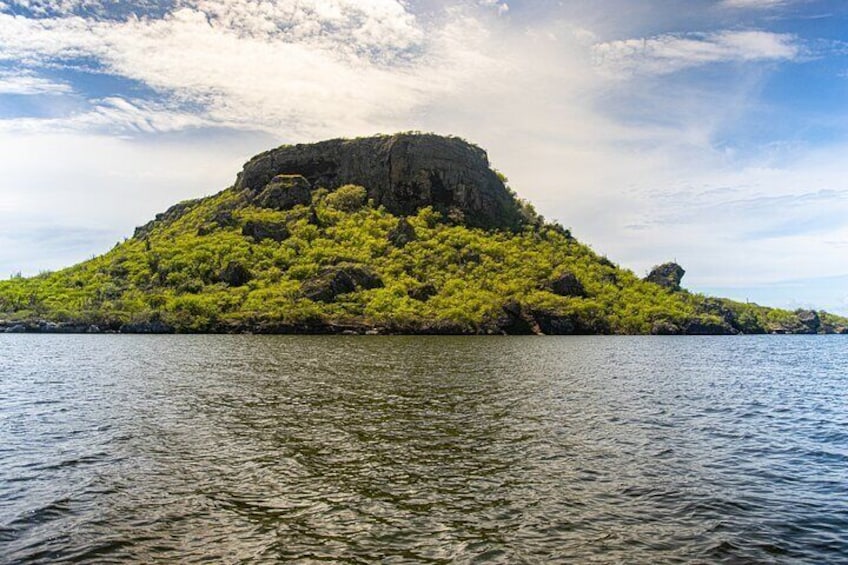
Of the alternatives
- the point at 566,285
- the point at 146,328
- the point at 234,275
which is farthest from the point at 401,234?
the point at 146,328

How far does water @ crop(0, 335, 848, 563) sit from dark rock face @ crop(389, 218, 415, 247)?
471ft

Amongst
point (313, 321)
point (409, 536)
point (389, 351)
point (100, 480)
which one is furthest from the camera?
point (313, 321)

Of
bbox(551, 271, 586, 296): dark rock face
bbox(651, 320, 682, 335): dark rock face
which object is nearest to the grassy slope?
bbox(651, 320, 682, 335): dark rock face

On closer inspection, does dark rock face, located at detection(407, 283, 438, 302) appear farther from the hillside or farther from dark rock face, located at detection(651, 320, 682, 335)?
dark rock face, located at detection(651, 320, 682, 335)

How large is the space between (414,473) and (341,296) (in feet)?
422

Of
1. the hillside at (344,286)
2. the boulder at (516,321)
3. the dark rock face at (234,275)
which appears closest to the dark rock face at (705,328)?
the hillside at (344,286)

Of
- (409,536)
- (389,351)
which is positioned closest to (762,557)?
(409,536)

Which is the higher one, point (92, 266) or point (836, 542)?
point (92, 266)

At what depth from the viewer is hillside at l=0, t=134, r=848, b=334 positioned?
135 meters

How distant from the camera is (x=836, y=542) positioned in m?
14.8

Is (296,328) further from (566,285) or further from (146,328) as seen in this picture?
(566,285)

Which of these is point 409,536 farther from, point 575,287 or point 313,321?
point 575,287

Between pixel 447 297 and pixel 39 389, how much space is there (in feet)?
400

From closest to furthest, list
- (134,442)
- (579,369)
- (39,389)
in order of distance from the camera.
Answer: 1. (134,442)
2. (39,389)
3. (579,369)
